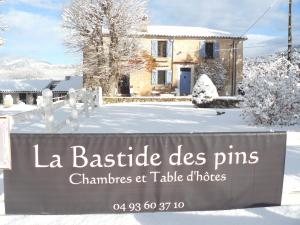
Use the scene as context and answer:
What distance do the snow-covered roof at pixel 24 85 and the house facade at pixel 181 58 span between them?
61.6 ft

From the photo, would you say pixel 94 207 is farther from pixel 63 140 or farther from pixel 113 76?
pixel 113 76

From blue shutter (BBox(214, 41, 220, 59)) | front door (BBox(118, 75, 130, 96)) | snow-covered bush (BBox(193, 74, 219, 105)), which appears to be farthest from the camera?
front door (BBox(118, 75, 130, 96))

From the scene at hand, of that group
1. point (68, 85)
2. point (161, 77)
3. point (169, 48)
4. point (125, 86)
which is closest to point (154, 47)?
point (169, 48)

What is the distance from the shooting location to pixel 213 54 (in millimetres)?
→ 34844

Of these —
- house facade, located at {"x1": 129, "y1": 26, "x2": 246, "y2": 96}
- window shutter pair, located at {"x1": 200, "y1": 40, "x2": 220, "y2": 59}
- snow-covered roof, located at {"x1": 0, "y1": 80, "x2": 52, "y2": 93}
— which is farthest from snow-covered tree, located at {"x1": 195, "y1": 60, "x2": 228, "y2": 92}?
snow-covered roof, located at {"x1": 0, "y1": 80, "x2": 52, "y2": 93}

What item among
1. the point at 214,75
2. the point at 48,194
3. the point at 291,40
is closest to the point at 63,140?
the point at 48,194

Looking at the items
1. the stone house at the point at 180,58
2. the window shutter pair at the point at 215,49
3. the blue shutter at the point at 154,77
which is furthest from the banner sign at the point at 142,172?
the window shutter pair at the point at 215,49

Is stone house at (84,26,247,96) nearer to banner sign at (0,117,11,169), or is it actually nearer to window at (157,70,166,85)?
window at (157,70,166,85)

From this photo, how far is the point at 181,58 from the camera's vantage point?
34.7 metres

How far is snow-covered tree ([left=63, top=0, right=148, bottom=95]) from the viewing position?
97.9 feet

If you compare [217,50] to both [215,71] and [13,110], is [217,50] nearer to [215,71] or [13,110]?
[215,71]

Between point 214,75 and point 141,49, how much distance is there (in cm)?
744

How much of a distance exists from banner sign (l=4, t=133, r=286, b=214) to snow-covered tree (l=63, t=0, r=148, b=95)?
2604 cm

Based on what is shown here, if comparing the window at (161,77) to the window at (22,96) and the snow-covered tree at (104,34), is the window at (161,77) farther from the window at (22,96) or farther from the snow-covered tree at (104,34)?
the window at (22,96)
